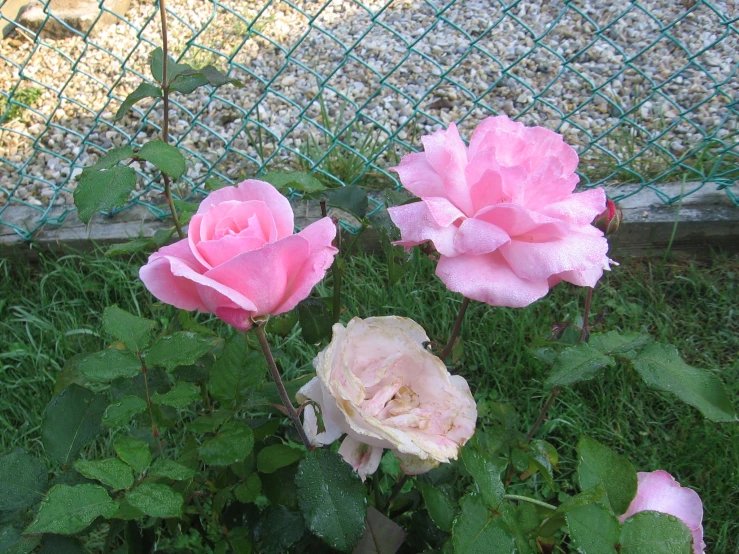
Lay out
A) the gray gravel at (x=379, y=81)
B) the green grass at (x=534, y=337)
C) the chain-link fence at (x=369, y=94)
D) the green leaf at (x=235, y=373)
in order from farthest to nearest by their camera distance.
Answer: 1. the gray gravel at (x=379, y=81)
2. the chain-link fence at (x=369, y=94)
3. the green grass at (x=534, y=337)
4. the green leaf at (x=235, y=373)

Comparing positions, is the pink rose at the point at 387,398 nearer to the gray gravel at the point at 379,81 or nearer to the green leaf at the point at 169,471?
the green leaf at the point at 169,471

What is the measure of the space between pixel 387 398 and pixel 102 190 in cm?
47

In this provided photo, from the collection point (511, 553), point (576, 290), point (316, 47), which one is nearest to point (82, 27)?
point (316, 47)

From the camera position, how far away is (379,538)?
76 centimetres

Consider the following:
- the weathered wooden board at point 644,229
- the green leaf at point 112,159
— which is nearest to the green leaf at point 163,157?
the green leaf at point 112,159

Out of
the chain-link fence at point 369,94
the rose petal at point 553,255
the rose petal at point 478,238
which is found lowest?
the chain-link fence at point 369,94

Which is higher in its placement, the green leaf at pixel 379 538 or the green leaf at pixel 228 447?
the green leaf at pixel 228 447

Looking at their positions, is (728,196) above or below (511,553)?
above

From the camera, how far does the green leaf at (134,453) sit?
26.8 inches

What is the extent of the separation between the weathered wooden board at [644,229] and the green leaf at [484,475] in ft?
4.60

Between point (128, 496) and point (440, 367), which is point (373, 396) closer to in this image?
point (440, 367)

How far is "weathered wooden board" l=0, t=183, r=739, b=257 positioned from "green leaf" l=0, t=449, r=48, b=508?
133 cm

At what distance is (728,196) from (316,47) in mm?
1863

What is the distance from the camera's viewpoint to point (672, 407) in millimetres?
1660
